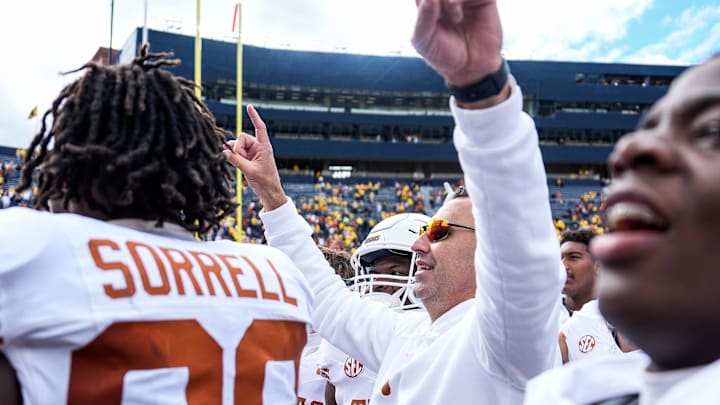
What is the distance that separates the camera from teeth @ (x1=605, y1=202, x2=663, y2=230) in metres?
0.79

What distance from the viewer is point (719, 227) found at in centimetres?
75

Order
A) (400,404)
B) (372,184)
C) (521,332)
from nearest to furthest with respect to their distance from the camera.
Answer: (521,332), (400,404), (372,184)

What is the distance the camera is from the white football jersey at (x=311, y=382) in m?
3.80

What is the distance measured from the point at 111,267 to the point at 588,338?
3.30 meters

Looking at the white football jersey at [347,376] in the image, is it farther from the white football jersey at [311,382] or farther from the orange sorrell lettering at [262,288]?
the orange sorrell lettering at [262,288]

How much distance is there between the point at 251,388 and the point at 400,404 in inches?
27.7

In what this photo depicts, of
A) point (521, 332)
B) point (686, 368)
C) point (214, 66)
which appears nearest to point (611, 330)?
point (521, 332)

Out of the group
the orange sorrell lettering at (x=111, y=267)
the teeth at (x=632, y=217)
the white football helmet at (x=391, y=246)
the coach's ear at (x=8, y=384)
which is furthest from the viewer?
the white football helmet at (x=391, y=246)

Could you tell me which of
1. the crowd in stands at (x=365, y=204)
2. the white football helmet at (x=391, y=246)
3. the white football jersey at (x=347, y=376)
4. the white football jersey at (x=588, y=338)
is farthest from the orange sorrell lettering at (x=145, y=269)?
the crowd in stands at (x=365, y=204)

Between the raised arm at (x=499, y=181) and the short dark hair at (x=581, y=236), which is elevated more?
the raised arm at (x=499, y=181)

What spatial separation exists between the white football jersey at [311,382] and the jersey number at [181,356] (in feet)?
7.46

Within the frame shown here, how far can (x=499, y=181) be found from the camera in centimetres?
138

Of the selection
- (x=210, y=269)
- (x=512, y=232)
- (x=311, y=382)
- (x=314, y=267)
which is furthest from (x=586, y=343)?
(x=210, y=269)

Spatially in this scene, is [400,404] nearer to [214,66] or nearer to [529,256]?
[529,256]
